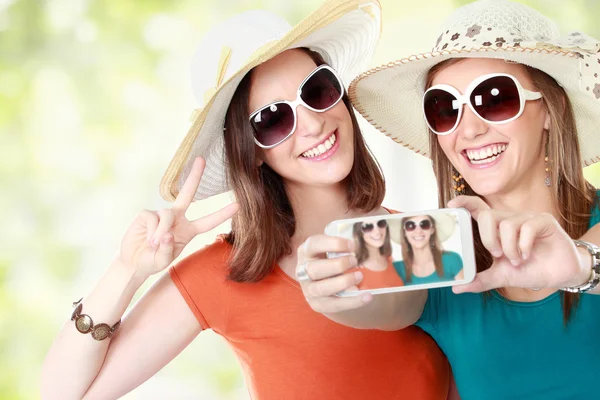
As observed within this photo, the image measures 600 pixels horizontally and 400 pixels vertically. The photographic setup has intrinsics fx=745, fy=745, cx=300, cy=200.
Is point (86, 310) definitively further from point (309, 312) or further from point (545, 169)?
point (545, 169)

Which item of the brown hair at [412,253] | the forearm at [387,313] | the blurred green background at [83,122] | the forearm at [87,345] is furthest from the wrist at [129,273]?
the blurred green background at [83,122]

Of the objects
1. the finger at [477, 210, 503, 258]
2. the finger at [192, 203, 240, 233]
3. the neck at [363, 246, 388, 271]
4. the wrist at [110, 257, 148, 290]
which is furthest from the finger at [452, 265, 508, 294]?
the wrist at [110, 257, 148, 290]

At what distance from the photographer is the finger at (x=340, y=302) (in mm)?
1761

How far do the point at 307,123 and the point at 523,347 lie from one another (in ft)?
3.02

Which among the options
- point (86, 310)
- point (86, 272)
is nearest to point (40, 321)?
point (86, 272)

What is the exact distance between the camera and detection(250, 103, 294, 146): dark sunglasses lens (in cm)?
234

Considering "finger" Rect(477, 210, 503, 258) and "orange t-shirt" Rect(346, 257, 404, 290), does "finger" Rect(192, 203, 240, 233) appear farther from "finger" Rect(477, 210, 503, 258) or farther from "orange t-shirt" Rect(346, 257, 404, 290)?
"finger" Rect(477, 210, 503, 258)

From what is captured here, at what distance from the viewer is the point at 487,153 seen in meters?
2.09

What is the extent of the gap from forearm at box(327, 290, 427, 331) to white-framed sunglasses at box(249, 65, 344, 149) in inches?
24.4

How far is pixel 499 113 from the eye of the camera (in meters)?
2.06

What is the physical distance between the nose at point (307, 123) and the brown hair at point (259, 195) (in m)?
0.17

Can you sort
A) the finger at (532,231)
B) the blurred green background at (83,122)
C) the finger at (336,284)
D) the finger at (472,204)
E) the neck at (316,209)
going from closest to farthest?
the finger at (532,231) < the finger at (336,284) < the finger at (472,204) < the neck at (316,209) < the blurred green background at (83,122)

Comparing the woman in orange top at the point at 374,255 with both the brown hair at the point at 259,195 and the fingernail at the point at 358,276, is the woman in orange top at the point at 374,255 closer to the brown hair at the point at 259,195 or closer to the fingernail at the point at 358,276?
the fingernail at the point at 358,276

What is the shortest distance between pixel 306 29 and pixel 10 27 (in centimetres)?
245
